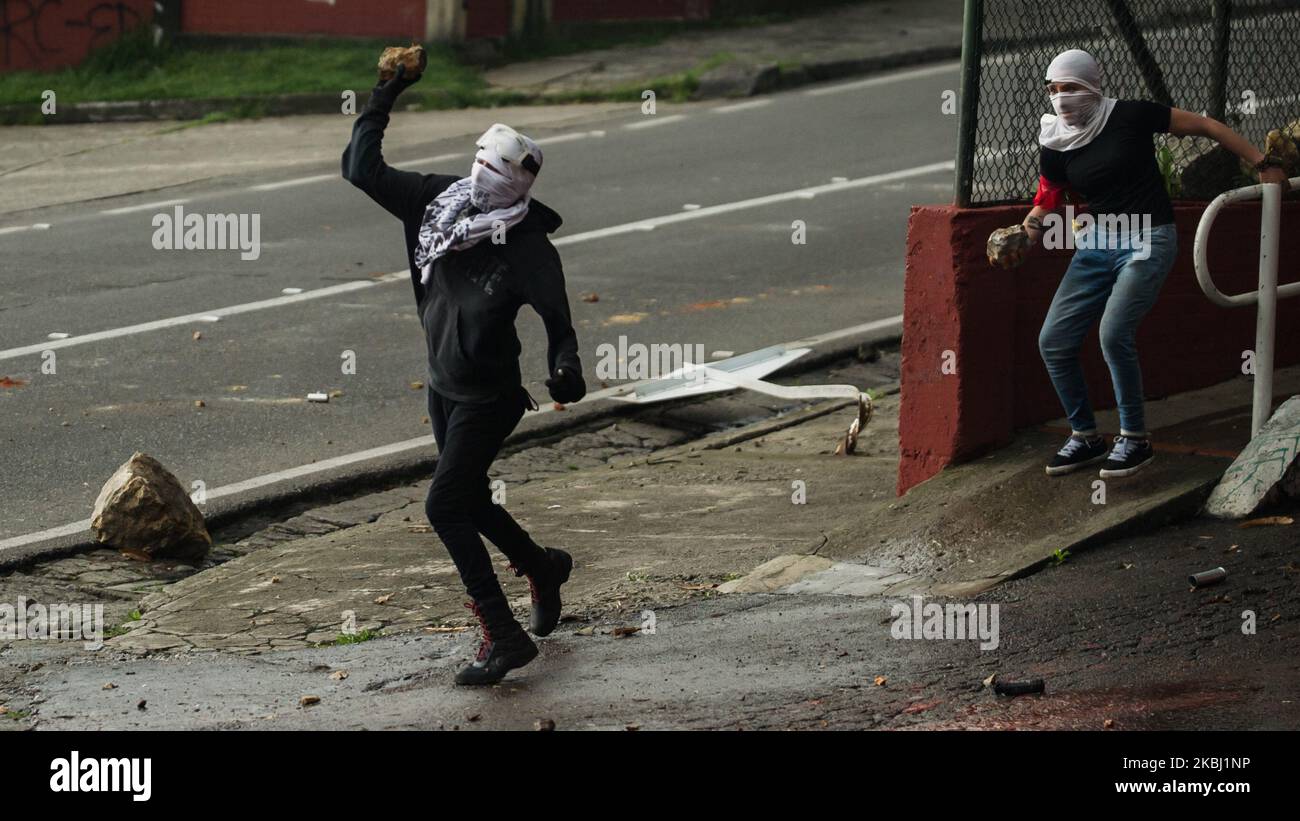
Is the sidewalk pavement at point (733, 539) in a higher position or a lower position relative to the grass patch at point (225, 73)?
lower

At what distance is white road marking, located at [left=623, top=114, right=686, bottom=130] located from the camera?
1812 cm

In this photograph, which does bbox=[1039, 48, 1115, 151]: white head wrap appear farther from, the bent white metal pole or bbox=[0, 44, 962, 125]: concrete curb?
bbox=[0, 44, 962, 125]: concrete curb

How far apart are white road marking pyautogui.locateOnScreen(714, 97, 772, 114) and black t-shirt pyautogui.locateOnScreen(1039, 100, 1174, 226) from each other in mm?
11604

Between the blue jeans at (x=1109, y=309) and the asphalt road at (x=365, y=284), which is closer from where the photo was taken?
the blue jeans at (x=1109, y=309)

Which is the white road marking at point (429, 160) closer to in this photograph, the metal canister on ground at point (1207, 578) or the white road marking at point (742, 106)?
the white road marking at point (742, 106)

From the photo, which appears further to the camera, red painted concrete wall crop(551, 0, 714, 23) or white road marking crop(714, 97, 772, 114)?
red painted concrete wall crop(551, 0, 714, 23)

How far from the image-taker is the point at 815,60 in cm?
2039

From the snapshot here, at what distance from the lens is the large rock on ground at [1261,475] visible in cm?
704

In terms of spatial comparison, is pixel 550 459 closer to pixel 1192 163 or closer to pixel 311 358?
pixel 311 358

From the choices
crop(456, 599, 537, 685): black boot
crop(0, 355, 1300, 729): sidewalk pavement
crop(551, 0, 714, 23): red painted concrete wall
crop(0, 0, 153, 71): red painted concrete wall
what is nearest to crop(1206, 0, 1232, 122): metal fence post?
crop(0, 355, 1300, 729): sidewalk pavement

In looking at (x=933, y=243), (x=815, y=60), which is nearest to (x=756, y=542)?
(x=933, y=243)

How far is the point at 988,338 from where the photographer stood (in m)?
7.90

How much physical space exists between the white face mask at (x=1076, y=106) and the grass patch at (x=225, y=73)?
13101 millimetres

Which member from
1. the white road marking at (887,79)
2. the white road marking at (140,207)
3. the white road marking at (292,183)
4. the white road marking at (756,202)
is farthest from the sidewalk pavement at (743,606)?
the white road marking at (887,79)
